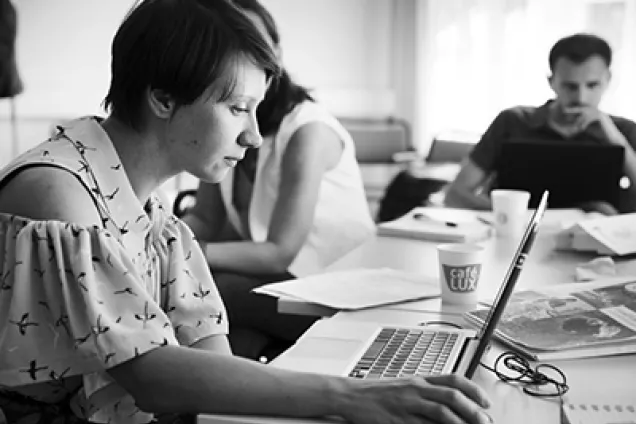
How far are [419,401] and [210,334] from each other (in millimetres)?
451

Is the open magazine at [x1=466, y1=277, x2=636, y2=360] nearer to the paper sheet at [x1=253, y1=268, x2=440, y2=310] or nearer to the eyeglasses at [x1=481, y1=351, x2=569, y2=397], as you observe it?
the eyeglasses at [x1=481, y1=351, x2=569, y2=397]

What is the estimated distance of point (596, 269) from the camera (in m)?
1.76

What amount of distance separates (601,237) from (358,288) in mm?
683

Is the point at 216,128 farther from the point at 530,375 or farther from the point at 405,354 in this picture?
the point at 530,375

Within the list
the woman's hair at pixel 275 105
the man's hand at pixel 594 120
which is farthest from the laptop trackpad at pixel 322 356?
the man's hand at pixel 594 120

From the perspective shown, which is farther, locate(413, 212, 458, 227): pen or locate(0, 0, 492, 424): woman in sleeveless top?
locate(413, 212, 458, 227): pen

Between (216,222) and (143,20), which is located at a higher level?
(143,20)

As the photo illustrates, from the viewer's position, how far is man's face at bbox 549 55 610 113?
10.0ft

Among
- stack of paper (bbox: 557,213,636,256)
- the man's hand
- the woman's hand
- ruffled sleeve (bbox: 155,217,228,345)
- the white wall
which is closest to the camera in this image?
the woman's hand

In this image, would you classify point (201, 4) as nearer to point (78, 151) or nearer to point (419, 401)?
point (78, 151)

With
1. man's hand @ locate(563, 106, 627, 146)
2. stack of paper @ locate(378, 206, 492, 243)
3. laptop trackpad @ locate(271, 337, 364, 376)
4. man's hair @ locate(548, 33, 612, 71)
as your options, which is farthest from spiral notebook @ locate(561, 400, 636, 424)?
man's hair @ locate(548, 33, 612, 71)

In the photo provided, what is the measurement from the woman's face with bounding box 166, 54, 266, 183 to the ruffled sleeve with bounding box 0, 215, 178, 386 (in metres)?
0.23

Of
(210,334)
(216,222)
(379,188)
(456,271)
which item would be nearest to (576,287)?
(456,271)

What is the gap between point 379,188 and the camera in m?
5.48
